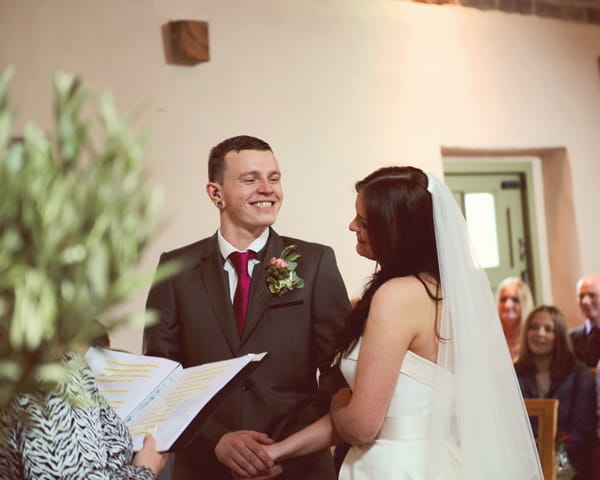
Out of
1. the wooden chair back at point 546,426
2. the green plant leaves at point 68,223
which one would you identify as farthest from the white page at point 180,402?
the wooden chair back at point 546,426

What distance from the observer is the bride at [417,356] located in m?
2.22

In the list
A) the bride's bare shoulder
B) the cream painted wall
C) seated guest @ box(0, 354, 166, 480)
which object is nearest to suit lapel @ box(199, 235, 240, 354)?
the bride's bare shoulder

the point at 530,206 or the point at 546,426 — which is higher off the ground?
the point at 530,206

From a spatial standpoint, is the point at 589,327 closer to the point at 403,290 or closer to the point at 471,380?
the point at 471,380

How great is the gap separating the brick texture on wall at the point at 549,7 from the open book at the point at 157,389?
4519 millimetres

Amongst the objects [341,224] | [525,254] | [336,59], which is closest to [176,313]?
[341,224]

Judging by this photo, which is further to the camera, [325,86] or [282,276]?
[325,86]

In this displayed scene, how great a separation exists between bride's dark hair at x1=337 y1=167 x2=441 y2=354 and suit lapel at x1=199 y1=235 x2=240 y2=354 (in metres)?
0.50

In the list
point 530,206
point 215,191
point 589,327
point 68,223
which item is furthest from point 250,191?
point 530,206

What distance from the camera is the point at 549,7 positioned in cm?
680

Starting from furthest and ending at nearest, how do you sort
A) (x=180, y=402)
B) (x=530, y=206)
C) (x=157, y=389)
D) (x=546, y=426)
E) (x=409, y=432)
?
(x=530, y=206)
(x=546, y=426)
(x=409, y=432)
(x=157, y=389)
(x=180, y=402)

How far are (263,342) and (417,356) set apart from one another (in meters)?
0.59

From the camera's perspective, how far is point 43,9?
4719mm

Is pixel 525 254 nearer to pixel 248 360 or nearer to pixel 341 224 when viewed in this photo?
pixel 341 224
